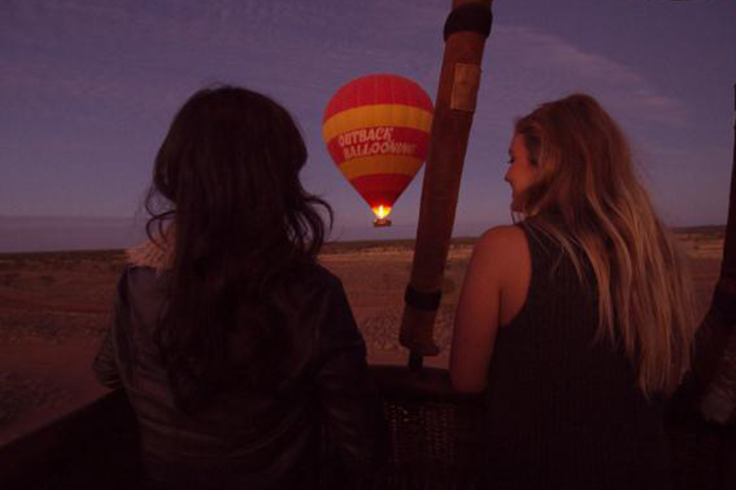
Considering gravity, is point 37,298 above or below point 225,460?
below

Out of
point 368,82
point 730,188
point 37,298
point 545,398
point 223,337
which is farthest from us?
point 37,298

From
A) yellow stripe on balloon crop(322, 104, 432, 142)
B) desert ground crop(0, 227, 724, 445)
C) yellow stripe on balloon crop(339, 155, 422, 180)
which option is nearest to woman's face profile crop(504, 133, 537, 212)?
desert ground crop(0, 227, 724, 445)

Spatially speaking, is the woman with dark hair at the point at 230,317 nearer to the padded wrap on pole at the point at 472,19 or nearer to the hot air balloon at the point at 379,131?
the padded wrap on pole at the point at 472,19

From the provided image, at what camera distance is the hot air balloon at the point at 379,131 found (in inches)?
356

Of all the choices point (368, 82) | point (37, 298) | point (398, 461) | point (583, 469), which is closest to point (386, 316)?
point (368, 82)

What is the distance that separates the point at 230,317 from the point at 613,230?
109 cm

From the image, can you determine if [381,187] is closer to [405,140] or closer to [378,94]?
[405,140]

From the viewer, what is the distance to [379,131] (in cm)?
898

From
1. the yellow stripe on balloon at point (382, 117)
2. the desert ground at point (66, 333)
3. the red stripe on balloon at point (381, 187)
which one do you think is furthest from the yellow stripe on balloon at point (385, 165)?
the desert ground at point (66, 333)

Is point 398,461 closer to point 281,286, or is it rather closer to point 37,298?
point 281,286

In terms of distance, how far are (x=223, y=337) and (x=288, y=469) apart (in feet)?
1.48

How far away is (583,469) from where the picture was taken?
4.35 feet

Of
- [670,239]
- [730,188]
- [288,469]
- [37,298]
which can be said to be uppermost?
[730,188]

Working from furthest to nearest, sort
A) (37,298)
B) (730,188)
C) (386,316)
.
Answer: (37,298)
(386,316)
(730,188)
